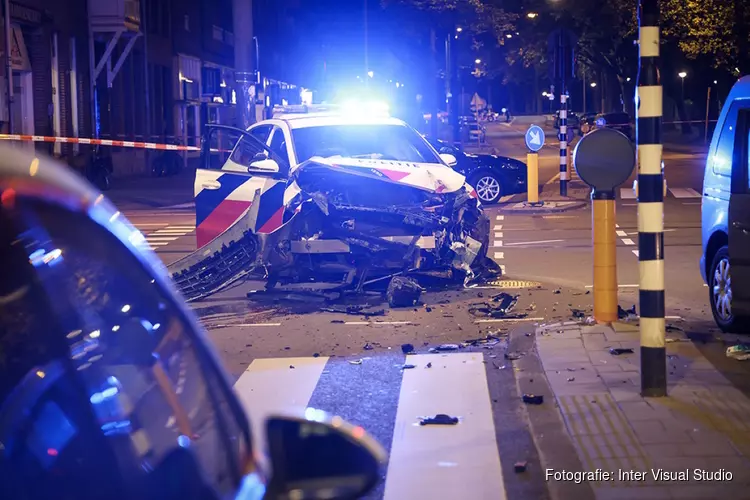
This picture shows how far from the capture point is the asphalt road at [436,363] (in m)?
5.82

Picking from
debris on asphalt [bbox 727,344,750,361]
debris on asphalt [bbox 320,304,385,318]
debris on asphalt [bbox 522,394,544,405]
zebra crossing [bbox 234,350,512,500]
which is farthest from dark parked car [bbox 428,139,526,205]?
debris on asphalt [bbox 522,394,544,405]

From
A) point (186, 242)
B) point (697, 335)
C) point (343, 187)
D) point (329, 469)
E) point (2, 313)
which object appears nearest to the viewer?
point (2, 313)

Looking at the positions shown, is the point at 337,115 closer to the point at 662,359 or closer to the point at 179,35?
the point at 662,359

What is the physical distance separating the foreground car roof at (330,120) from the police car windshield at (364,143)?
0.18ft

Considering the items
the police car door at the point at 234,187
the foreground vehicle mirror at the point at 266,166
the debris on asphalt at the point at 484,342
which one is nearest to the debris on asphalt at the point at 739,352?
the debris on asphalt at the point at 484,342

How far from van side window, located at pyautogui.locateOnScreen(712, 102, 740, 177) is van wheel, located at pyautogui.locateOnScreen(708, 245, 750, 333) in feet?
2.05

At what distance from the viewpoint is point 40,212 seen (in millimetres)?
1898

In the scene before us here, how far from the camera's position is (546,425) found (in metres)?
6.32

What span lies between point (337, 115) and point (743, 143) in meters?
5.67

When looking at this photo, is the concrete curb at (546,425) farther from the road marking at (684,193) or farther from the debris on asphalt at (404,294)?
the road marking at (684,193)

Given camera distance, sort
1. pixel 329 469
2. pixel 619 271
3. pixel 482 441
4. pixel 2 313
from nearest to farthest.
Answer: pixel 2 313 < pixel 329 469 < pixel 482 441 < pixel 619 271

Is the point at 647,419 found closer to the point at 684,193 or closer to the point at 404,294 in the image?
the point at 404,294

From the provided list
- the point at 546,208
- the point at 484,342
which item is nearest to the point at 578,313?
the point at 484,342

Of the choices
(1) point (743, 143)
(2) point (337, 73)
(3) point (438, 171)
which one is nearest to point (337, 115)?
(3) point (438, 171)
